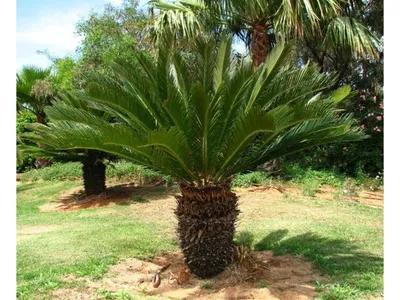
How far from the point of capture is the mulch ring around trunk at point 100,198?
A: 9.77 meters

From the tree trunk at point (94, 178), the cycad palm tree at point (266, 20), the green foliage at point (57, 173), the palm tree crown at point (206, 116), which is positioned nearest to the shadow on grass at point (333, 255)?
the palm tree crown at point (206, 116)

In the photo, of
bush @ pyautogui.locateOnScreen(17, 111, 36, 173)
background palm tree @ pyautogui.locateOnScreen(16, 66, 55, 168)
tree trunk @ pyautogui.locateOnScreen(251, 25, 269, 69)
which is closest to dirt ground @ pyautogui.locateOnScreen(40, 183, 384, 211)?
tree trunk @ pyautogui.locateOnScreen(251, 25, 269, 69)

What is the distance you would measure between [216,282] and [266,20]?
7183mm

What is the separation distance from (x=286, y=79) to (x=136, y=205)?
5655 millimetres

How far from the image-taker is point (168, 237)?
6.46 m

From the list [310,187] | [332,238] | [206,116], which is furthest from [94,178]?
[206,116]

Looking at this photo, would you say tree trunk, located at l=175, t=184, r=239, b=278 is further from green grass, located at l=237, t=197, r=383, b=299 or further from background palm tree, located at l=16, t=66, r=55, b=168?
background palm tree, located at l=16, t=66, r=55, b=168

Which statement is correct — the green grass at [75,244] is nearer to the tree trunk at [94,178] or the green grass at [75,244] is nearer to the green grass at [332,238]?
the tree trunk at [94,178]

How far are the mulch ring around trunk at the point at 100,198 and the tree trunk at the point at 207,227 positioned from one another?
5116 mm

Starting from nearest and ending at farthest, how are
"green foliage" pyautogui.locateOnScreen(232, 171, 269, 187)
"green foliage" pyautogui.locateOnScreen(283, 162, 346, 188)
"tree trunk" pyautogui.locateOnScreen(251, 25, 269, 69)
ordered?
"tree trunk" pyautogui.locateOnScreen(251, 25, 269, 69)
"green foliage" pyautogui.locateOnScreen(232, 171, 269, 187)
"green foliage" pyautogui.locateOnScreen(283, 162, 346, 188)

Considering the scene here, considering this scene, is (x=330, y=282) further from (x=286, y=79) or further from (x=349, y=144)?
(x=349, y=144)

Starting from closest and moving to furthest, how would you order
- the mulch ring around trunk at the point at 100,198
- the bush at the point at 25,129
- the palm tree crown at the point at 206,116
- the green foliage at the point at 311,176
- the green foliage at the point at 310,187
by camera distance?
the palm tree crown at the point at 206,116, the green foliage at the point at 310,187, the mulch ring around trunk at the point at 100,198, the green foliage at the point at 311,176, the bush at the point at 25,129

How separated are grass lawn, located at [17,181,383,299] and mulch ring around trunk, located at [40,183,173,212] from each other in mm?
297

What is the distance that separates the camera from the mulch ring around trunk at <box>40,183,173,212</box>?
977cm
